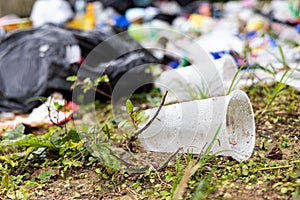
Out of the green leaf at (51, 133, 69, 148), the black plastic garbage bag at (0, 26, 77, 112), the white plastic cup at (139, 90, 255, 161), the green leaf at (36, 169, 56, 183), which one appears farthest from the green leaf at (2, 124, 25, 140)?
the black plastic garbage bag at (0, 26, 77, 112)

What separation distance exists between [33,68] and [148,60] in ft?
2.49

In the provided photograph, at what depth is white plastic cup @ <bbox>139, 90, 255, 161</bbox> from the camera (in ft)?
5.61

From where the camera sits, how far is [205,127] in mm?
1756

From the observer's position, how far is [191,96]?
2.33 m

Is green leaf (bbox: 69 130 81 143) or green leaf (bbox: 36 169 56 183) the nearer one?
green leaf (bbox: 36 169 56 183)

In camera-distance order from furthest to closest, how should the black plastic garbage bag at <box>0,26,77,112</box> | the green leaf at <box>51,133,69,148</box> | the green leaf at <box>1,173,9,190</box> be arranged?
1. the black plastic garbage bag at <box>0,26,77,112</box>
2. the green leaf at <box>51,133,69,148</box>
3. the green leaf at <box>1,173,9,190</box>

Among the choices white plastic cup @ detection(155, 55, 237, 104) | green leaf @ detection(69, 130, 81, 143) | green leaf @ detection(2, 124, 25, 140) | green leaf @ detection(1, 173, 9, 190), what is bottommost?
green leaf @ detection(1, 173, 9, 190)

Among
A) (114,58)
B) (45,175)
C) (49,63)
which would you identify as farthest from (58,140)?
(114,58)

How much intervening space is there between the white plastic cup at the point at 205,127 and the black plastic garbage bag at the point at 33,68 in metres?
1.05

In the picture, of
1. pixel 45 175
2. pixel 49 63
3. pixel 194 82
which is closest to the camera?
pixel 45 175

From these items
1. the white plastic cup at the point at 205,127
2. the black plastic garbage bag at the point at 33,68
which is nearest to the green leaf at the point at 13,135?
the white plastic cup at the point at 205,127

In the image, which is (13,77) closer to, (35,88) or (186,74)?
(35,88)

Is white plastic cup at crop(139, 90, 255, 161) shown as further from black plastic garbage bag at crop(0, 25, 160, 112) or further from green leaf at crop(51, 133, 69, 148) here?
black plastic garbage bag at crop(0, 25, 160, 112)

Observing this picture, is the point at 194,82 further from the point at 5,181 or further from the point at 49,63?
the point at 5,181
